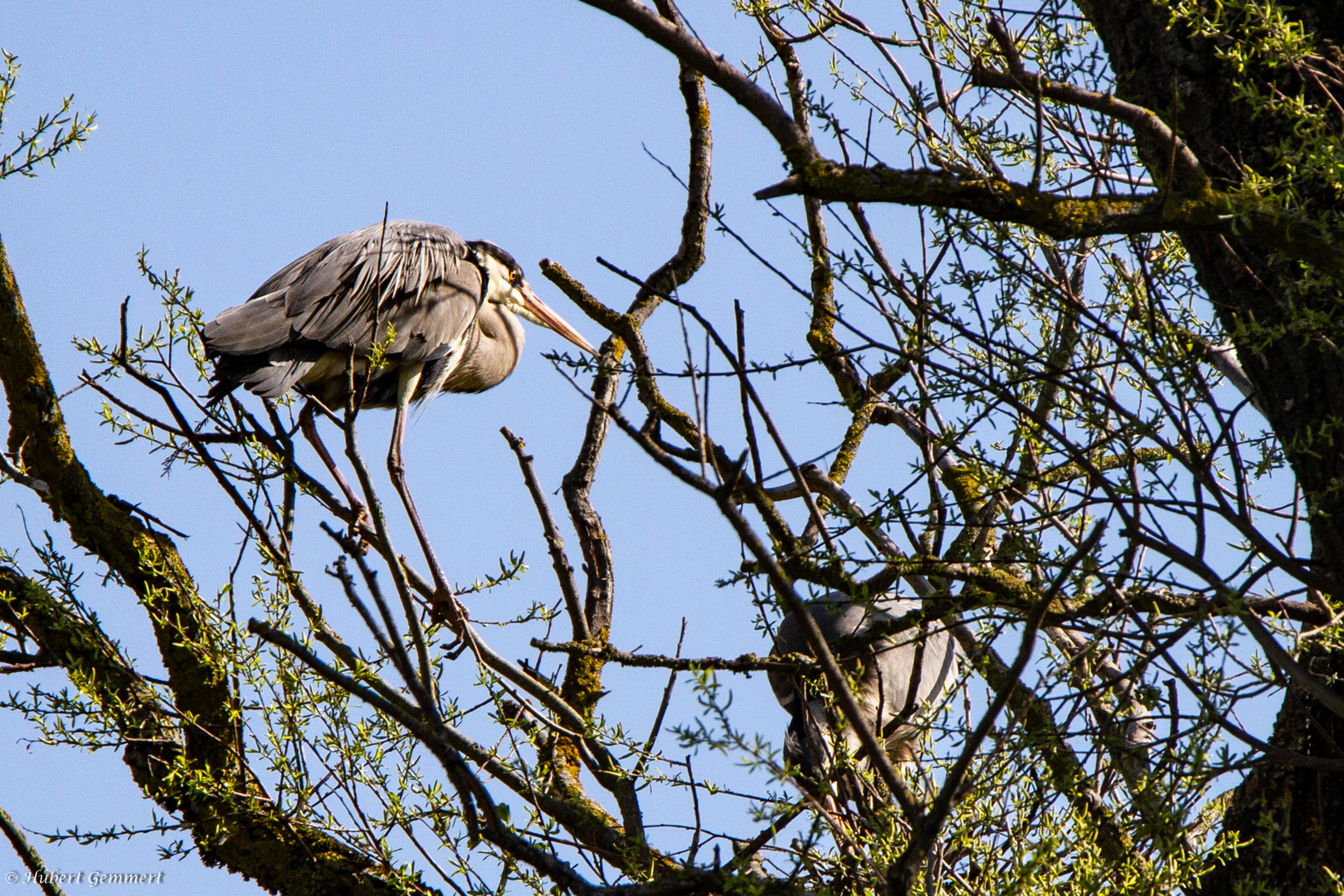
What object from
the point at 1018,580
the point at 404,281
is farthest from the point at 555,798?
the point at 404,281

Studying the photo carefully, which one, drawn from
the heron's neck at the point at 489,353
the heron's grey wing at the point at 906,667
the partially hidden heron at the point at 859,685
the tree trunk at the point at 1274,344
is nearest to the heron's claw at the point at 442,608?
the partially hidden heron at the point at 859,685

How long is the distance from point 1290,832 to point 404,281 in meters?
3.72

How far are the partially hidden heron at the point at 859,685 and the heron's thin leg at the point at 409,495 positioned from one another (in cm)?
76

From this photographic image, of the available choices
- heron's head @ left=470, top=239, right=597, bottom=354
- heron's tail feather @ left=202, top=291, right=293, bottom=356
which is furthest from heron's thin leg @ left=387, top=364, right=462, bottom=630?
heron's head @ left=470, top=239, right=597, bottom=354

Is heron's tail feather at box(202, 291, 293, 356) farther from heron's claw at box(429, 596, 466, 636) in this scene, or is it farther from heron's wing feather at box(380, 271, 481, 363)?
heron's claw at box(429, 596, 466, 636)

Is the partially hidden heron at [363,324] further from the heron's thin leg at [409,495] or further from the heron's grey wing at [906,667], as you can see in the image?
the heron's grey wing at [906,667]

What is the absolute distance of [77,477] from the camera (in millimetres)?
3025

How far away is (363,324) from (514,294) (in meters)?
1.88

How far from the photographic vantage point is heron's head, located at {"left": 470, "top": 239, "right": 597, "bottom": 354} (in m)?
6.17

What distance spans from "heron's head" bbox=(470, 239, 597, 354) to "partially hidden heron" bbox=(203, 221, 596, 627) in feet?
0.65

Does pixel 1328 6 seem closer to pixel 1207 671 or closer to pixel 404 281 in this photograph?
pixel 1207 671

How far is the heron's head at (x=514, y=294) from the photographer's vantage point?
617 cm

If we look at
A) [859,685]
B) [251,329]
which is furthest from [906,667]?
[251,329]

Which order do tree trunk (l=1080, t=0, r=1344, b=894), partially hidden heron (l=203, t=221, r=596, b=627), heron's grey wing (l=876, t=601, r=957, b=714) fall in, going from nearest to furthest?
tree trunk (l=1080, t=0, r=1344, b=894) → heron's grey wing (l=876, t=601, r=957, b=714) → partially hidden heron (l=203, t=221, r=596, b=627)
